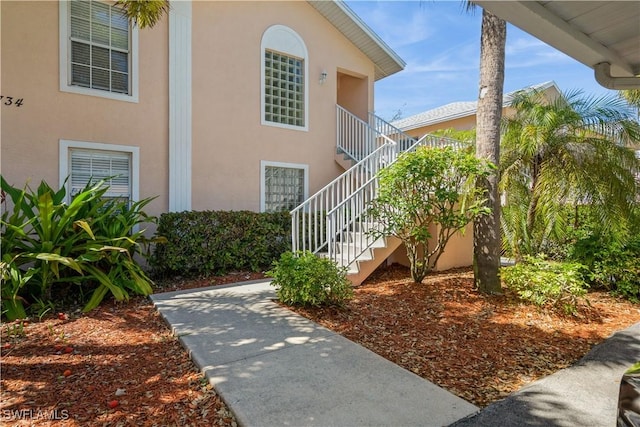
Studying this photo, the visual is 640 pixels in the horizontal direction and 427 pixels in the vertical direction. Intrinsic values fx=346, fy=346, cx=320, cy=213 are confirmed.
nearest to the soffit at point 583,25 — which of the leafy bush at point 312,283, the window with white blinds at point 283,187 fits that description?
the leafy bush at point 312,283

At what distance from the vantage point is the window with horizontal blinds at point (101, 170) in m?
6.62

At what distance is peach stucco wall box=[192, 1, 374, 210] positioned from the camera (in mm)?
7965

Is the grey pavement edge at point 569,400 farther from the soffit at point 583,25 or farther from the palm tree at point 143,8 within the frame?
the palm tree at point 143,8

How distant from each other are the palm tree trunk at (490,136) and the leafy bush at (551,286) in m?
0.45

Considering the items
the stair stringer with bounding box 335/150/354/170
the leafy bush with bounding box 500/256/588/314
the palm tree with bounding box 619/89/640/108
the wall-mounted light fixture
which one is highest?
the wall-mounted light fixture

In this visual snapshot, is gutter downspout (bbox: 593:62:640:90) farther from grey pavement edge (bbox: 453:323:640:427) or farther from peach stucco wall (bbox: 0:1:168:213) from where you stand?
peach stucco wall (bbox: 0:1:168:213)

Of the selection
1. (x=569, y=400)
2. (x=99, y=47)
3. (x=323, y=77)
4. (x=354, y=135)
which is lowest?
(x=569, y=400)

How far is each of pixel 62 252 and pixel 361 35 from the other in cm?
907

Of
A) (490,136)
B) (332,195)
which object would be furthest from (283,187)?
(490,136)

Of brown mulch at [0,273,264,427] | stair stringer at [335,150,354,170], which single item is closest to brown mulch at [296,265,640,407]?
brown mulch at [0,273,264,427]

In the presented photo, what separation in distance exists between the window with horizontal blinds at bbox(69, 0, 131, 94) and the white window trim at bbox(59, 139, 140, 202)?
1157mm

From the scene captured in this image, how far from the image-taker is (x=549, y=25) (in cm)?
234

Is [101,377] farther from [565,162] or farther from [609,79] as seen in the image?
[565,162]

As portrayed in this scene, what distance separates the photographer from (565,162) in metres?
6.32
